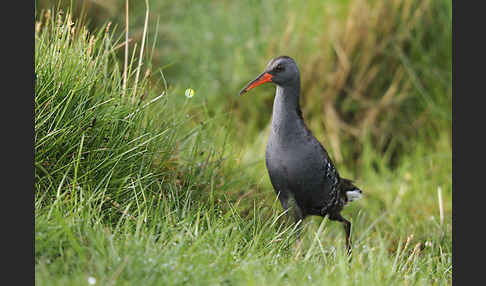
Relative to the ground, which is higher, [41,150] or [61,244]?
[41,150]

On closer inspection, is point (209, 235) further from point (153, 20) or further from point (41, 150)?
point (153, 20)

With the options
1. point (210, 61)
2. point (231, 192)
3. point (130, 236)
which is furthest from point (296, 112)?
point (210, 61)

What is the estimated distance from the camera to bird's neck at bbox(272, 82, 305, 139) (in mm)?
3539

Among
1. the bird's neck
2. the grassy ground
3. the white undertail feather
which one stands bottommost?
the white undertail feather

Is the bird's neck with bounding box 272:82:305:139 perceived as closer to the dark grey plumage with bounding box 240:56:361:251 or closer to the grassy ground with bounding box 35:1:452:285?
the dark grey plumage with bounding box 240:56:361:251

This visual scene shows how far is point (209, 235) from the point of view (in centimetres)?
281

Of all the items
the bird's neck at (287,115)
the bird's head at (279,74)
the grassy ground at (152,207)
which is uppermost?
the bird's head at (279,74)

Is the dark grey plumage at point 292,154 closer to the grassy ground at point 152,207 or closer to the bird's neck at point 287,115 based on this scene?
the bird's neck at point 287,115

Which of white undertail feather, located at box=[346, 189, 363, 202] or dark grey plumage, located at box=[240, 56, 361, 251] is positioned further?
white undertail feather, located at box=[346, 189, 363, 202]

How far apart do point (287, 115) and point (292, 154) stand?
243 millimetres

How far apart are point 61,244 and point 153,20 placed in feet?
13.2

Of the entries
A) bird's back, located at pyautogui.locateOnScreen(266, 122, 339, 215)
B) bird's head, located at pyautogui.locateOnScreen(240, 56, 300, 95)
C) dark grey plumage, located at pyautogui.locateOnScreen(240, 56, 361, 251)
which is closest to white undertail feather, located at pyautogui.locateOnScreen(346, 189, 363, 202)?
dark grey plumage, located at pyautogui.locateOnScreen(240, 56, 361, 251)

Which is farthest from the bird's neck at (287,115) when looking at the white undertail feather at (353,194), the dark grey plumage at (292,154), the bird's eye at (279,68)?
the white undertail feather at (353,194)

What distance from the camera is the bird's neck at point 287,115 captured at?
3.54m
